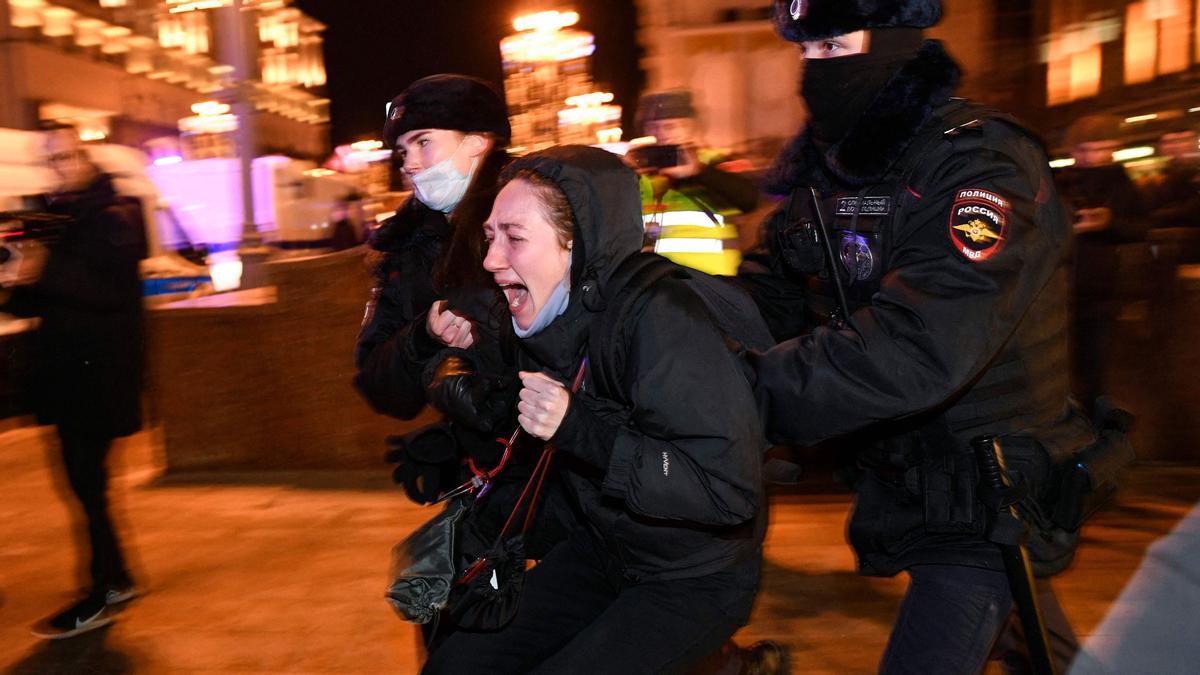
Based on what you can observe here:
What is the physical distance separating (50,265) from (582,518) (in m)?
Result: 3.03

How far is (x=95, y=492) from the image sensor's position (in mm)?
4785

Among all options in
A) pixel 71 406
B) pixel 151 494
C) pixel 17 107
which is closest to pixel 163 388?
pixel 151 494

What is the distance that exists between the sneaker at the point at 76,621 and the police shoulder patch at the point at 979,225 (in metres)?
4.25

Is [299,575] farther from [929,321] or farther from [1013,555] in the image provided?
[929,321]

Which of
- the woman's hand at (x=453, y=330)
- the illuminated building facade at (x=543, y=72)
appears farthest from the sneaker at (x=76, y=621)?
the illuminated building facade at (x=543, y=72)

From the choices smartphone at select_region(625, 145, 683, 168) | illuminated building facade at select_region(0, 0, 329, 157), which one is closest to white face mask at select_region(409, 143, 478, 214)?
smartphone at select_region(625, 145, 683, 168)

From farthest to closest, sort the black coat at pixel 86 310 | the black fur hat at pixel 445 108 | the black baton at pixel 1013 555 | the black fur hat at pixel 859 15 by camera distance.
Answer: the black coat at pixel 86 310, the black fur hat at pixel 445 108, the black fur hat at pixel 859 15, the black baton at pixel 1013 555

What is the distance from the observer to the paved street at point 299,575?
14.5 ft

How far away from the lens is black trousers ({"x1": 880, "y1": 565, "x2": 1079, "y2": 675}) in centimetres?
216

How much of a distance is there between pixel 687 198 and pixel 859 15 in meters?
3.35

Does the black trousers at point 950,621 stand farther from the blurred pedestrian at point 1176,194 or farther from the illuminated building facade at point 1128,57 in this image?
the illuminated building facade at point 1128,57

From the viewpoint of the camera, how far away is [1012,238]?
6.55 ft

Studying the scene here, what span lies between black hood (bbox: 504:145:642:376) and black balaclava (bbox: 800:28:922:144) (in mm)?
458

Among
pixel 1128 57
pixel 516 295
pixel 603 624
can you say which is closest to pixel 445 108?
pixel 516 295
